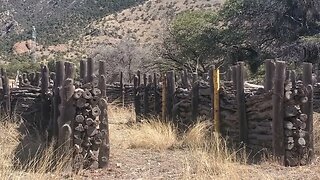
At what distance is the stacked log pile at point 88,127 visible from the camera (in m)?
7.82

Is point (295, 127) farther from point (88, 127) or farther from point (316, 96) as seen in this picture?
point (316, 96)

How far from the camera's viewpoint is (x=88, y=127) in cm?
791

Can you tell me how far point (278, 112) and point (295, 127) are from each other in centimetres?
38

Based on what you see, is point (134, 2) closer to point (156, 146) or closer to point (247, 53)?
point (247, 53)

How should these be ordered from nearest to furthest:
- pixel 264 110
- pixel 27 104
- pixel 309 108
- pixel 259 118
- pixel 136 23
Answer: pixel 309 108 < pixel 264 110 < pixel 259 118 < pixel 27 104 < pixel 136 23

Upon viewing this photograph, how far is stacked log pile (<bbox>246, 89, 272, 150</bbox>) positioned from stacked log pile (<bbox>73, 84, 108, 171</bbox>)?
9.18 feet

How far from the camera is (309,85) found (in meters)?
8.51

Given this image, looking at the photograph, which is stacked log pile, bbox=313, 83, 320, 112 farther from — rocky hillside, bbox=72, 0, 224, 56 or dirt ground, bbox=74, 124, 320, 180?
rocky hillside, bbox=72, 0, 224, 56

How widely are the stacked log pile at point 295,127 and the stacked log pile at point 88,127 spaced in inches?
115

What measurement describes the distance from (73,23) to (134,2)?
967cm

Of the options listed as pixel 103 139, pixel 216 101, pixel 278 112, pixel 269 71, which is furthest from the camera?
pixel 216 101

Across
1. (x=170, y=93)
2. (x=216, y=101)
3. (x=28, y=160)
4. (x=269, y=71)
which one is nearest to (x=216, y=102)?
(x=216, y=101)

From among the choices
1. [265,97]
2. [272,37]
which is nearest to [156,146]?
[265,97]

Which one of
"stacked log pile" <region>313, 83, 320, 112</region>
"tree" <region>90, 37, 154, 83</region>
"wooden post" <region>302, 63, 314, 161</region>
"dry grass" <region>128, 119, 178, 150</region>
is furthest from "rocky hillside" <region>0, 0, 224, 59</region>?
"wooden post" <region>302, 63, 314, 161</region>
